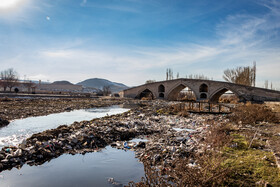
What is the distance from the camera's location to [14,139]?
851cm

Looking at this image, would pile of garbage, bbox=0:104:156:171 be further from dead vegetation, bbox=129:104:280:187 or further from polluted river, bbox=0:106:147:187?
dead vegetation, bbox=129:104:280:187

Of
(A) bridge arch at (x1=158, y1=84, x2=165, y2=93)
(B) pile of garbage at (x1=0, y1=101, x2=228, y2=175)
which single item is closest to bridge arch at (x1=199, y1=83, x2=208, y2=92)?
(A) bridge arch at (x1=158, y1=84, x2=165, y2=93)

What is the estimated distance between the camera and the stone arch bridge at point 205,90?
3483 centimetres

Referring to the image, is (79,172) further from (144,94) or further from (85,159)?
(144,94)

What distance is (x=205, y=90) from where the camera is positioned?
1866 inches

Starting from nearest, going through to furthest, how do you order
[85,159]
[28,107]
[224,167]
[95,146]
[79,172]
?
[224,167] < [79,172] < [85,159] < [95,146] < [28,107]

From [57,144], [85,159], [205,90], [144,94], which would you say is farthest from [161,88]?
[85,159]

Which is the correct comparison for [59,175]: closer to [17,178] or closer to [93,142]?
[17,178]

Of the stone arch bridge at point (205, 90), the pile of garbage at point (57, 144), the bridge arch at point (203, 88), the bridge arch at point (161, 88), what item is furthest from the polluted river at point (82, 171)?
the bridge arch at point (161, 88)

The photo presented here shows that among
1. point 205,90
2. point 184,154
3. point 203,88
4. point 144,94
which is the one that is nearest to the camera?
point 184,154

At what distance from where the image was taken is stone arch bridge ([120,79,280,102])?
3483 centimetres

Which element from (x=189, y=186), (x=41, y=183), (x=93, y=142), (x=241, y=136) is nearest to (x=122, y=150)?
(x=93, y=142)

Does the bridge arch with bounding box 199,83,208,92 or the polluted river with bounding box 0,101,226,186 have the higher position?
the bridge arch with bounding box 199,83,208,92

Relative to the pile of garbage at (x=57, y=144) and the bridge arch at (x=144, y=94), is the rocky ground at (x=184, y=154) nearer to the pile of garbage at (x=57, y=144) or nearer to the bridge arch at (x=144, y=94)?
the pile of garbage at (x=57, y=144)
